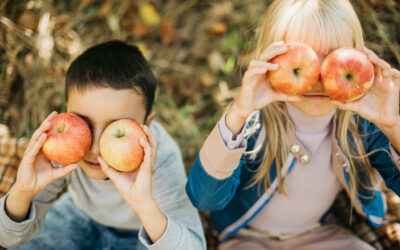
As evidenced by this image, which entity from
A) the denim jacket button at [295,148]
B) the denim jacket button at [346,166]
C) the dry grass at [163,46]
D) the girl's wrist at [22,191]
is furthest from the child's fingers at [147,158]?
the dry grass at [163,46]

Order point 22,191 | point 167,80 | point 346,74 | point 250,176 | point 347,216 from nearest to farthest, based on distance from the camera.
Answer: point 346,74 → point 22,191 → point 250,176 → point 347,216 → point 167,80

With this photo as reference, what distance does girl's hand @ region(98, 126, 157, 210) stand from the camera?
1.18 m

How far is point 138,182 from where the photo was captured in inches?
46.6

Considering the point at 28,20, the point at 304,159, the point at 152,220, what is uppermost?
the point at 28,20

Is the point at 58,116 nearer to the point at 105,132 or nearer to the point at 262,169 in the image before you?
the point at 105,132

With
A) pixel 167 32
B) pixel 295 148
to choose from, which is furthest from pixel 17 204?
pixel 167 32

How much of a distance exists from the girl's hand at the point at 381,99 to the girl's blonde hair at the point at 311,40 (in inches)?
5.0

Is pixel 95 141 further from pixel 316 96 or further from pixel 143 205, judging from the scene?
pixel 316 96

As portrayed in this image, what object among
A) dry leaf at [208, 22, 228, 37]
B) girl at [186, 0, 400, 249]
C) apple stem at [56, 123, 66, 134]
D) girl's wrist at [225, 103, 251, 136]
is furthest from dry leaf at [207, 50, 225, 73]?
apple stem at [56, 123, 66, 134]

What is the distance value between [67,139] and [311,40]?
2.78ft

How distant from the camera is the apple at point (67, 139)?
1.16 metres

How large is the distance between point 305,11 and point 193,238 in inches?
34.2

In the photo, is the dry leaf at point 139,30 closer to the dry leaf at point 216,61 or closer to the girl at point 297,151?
the dry leaf at point 216,61

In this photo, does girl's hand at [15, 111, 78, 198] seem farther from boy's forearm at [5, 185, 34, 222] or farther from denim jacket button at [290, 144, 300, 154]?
denim jacket button at [290, 144, 300, 154]
